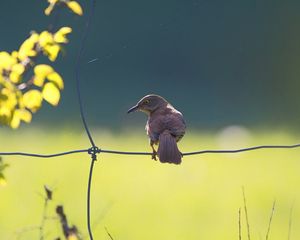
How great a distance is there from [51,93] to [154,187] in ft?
18.7

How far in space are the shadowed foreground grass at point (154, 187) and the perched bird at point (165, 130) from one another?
1.01 m

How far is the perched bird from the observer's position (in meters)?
6.17

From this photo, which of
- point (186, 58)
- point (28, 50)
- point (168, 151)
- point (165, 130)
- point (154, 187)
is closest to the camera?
point (28, 50)

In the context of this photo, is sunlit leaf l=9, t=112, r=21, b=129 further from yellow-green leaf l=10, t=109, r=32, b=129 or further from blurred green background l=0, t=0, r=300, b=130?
blurred green background l=0, t=0, r=300, b=130

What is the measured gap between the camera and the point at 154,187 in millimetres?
9391

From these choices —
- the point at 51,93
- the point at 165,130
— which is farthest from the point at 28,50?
the point at 165,130

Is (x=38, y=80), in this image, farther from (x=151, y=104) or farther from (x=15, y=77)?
(x=151, y=104)

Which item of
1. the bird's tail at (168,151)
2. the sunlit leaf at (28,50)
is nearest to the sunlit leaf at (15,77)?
the sunlit leaf at (28,50)

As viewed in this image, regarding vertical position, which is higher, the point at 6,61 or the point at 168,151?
the point at 168,151

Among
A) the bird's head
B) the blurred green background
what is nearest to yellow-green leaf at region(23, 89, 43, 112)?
the bird's head

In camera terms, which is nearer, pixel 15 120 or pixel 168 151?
pixel 15 120

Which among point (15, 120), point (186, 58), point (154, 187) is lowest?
point (15, 120)

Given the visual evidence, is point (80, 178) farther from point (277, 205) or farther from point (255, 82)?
point (255, 82)

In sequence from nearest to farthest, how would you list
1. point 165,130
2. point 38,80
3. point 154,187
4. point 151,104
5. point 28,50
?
point 38,80
point 28,50
point 165,130
point 151,104
point 154,187
